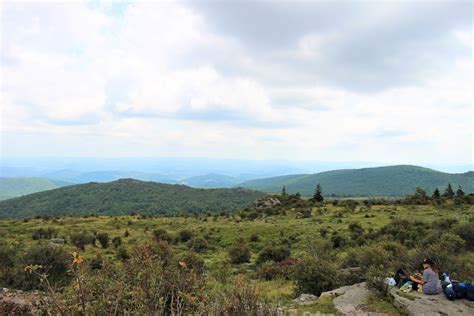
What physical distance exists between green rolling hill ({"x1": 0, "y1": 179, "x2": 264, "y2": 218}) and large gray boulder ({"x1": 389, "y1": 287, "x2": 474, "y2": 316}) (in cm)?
8311

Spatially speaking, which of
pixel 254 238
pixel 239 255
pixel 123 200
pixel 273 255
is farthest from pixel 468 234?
pixel 123 200

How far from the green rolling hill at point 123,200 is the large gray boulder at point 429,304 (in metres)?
83.1

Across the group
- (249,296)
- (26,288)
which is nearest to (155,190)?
(26,288)

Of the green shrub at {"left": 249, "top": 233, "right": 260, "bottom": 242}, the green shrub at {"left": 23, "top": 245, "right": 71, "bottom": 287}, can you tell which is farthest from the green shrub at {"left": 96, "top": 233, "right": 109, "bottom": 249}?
the green shrub at {"left": 249, "top": 233, "right": 260, "bottom": 242}

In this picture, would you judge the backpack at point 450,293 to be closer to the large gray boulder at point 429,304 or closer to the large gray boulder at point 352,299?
the large gray boulder at point 429,304

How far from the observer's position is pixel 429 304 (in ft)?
26.9

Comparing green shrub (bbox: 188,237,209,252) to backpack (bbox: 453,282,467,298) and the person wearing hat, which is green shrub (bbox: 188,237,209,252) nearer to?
the person wearing hat

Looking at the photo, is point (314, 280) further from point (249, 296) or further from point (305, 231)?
point (305, 231)

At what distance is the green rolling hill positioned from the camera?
322ft

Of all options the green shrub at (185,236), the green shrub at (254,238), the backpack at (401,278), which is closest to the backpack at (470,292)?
the backpack at (401,278)

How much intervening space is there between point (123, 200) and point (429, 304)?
114 meters

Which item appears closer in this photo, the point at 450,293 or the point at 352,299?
the point at 450,293

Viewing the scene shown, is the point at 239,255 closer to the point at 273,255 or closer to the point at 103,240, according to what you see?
the point at 273,255

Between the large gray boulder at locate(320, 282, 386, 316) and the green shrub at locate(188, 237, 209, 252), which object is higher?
the large gray boulder at locate(320, 282, 386, 316)
